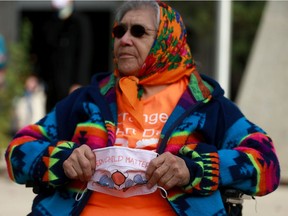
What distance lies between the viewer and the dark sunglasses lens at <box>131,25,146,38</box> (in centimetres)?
320

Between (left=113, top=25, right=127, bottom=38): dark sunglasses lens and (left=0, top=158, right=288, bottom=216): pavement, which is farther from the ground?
(left=113, top=25, right=127, bottom=38): dark sunglasses lens

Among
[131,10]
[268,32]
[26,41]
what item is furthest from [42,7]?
[131,10]

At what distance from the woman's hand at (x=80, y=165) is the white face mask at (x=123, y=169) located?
0.13ft

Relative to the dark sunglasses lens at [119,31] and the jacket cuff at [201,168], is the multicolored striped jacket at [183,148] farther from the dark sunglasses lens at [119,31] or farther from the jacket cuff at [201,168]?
the dark sunglasses lens at [119,31]

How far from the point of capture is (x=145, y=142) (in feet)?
10.0

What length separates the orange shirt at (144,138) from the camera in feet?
9.72

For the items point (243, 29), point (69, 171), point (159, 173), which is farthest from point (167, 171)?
point (243, 29)

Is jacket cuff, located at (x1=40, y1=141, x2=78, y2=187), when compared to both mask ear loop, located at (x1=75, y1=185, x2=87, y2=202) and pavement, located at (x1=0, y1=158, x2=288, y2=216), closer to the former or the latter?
mask ear loop, located at (x1=75, y1=185, x2=87, y2=202)

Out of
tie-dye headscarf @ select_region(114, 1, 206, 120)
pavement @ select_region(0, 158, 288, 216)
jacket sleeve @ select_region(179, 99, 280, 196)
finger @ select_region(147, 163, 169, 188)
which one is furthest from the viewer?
pavement @ select_region(0, 158, 288, 216)

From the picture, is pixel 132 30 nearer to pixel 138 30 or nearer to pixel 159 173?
pixel 138 30

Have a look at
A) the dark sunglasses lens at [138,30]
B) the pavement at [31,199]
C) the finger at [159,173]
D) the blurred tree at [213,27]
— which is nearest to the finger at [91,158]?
the finger at [159,173]

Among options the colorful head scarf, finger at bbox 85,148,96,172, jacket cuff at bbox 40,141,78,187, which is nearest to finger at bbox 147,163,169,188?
finger at bbox 85,148,96,172

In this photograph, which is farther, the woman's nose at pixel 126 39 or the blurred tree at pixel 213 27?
the blurred tree at pixel 213 27

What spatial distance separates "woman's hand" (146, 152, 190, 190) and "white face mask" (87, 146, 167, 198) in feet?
0.19
